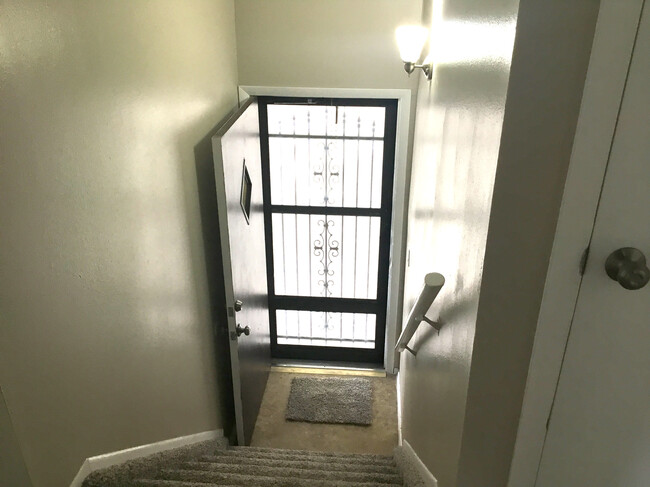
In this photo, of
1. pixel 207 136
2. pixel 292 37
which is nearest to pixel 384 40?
pixel 292 37

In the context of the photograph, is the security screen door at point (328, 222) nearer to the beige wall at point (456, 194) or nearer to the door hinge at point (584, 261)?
the beige wall at point (456, 194)

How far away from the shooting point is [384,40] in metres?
3.12

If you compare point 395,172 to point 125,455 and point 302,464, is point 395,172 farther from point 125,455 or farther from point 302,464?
point 125,455

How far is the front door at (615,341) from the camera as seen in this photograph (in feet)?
3.20

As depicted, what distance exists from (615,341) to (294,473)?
159 centimetres

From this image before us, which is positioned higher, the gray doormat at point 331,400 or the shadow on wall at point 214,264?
the shadow on wall at point 214,264

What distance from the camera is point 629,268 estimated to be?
102 centimetres

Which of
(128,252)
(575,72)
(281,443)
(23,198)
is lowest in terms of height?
(281,443)

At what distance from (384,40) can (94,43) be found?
78.9 inches

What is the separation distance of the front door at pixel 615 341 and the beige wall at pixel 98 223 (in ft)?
4.13

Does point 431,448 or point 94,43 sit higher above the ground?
point 94,43

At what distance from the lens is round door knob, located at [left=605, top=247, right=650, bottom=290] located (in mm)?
1008

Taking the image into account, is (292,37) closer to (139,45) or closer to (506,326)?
(139,45)

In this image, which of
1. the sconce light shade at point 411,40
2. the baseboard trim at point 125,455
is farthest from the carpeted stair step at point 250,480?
the sconce light shade at point 411,40
